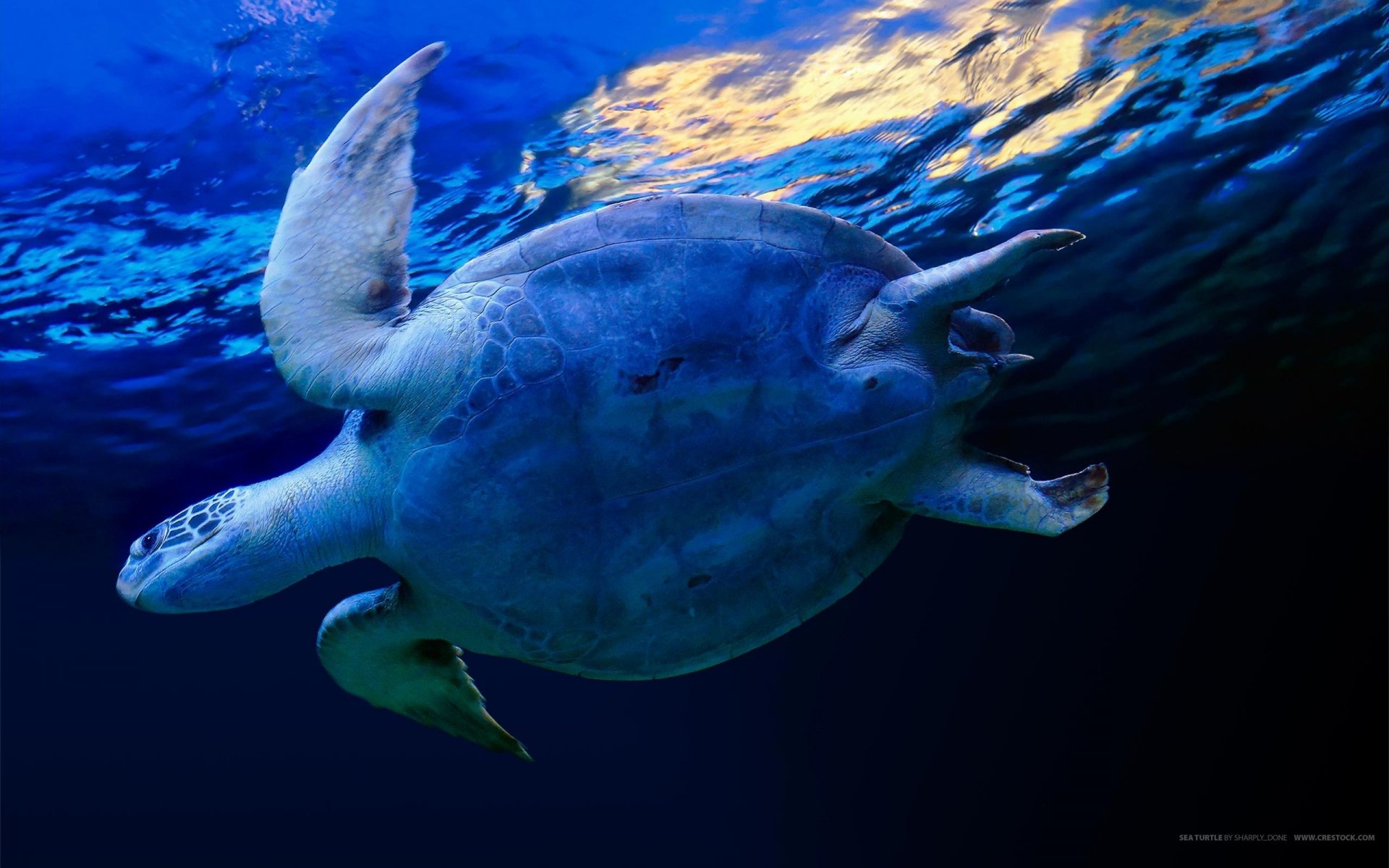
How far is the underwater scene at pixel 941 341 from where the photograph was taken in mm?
4453

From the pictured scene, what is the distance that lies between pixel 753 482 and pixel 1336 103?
6.81m

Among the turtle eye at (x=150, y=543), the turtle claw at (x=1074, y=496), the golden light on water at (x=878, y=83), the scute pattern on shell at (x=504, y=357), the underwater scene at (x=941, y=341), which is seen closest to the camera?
the scute pattern on shell at (x=504, y=357)

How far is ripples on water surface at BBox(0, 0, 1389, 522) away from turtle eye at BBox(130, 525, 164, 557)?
302cm

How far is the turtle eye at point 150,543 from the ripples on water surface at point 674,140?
3017 mm

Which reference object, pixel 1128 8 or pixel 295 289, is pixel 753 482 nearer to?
pixel 295 289

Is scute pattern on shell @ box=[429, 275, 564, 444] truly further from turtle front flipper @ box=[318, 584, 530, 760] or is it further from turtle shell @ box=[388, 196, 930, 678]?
turtle front flipper @ box=[318, 584, 530, 760]

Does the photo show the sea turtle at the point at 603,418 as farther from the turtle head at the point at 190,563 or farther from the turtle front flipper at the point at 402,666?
the turtle front flipper at the point at 402,666

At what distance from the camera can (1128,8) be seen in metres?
4.78

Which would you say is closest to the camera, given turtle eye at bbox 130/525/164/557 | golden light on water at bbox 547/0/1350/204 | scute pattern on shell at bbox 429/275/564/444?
scute pattern on shell at bbox 429/275/564/444

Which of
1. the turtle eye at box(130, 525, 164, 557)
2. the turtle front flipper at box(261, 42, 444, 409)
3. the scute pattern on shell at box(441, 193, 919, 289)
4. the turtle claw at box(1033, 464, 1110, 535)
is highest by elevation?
the turtle front flipper at box(261, 42, 444, 409)

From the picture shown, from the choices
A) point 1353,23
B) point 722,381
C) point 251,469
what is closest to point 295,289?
point 722,381

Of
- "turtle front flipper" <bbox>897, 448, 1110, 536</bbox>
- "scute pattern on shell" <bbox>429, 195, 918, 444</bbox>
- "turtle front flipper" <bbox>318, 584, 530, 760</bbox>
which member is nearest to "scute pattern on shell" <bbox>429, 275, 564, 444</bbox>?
"scute pattern on shell" <bbox>429, 195, 918, 444</bbox>

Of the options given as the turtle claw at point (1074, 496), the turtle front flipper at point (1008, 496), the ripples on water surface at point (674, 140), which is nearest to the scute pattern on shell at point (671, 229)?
the turtle front flipper at point (1008, 496)

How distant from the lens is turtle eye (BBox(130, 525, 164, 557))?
2762 mm
